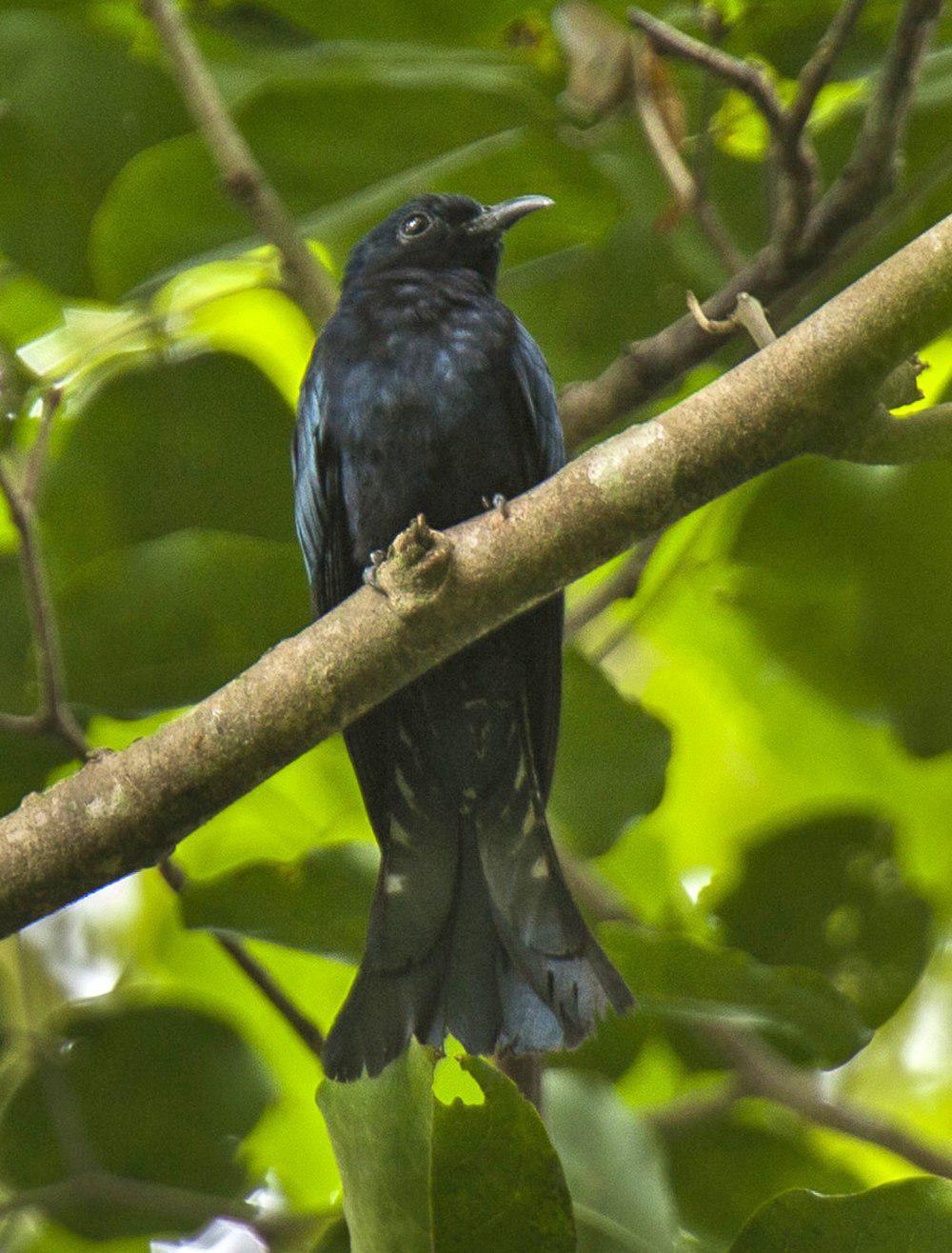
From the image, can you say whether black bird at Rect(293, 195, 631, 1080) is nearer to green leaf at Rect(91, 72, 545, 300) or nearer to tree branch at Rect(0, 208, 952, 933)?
green leaf at Rect(91, 72, 545, 300)

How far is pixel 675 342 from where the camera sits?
318 centimetres

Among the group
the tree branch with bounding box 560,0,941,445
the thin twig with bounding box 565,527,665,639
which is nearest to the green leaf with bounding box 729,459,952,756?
the thin twig with bounding box 565,527,665,639

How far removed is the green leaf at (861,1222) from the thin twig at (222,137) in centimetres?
206

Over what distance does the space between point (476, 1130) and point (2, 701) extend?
1.49 m

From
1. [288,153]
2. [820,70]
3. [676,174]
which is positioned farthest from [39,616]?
[820,70]

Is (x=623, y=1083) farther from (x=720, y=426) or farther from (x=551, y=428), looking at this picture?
(x=720, y=426)

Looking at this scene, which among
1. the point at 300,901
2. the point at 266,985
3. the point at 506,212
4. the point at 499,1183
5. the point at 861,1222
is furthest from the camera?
the point at 506,212

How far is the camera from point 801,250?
10.3ft

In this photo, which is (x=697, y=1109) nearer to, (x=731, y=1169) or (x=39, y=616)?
(x=731, y=1169)

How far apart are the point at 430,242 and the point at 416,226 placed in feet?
0.22

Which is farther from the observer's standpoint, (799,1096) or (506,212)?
(506,212)

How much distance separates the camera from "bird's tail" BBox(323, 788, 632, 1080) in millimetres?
2840

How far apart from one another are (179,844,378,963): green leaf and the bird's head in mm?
1686

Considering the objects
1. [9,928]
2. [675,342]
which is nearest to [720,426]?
[675,342]
